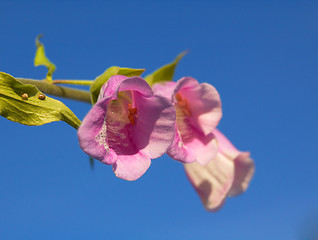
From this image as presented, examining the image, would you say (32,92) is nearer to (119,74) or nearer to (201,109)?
(119,74)

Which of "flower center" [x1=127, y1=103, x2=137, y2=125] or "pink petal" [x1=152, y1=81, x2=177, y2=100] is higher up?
"pink petal" [x1=152, y1=81, x2=177, y2=100]

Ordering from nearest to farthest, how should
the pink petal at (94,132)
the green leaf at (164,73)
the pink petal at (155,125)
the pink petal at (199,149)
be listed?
the pink petal at (94,132) < the pink petal at (155,125) < the pink petal at (199,149) < the green leaf at (164,73)

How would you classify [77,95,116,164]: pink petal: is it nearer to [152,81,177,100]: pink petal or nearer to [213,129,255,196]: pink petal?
[152,81,177,100]: pink petal

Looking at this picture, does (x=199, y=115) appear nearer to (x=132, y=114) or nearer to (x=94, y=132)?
(x=132, y=114)

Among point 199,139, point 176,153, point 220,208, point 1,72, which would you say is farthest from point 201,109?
point 1,72

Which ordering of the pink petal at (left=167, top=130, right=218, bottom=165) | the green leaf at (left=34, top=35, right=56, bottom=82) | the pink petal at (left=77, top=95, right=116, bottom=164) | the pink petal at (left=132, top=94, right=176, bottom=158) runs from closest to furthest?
1. the pink petal at (left=77, top=95, right=116, bottom=164)
2. the pink petal at (left=132, top=94, right=176, bottom=158)
3. the pink petal at (left=167, top=130, right=218, bottom=165)
4. the green leaf at (left=34, top=35, right=56, bottom=82)

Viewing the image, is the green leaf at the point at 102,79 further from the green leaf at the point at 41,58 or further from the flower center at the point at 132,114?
the green leaf at the point at 41,58

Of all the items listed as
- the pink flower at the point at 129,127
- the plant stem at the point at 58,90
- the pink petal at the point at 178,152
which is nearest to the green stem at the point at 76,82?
the plant stem at the point at 58,90

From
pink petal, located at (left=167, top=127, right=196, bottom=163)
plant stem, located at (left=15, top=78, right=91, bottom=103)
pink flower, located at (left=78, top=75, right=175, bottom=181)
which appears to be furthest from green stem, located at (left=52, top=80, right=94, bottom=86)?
pink petal, located at (left=167, top=127, right=196, bottom=163)
